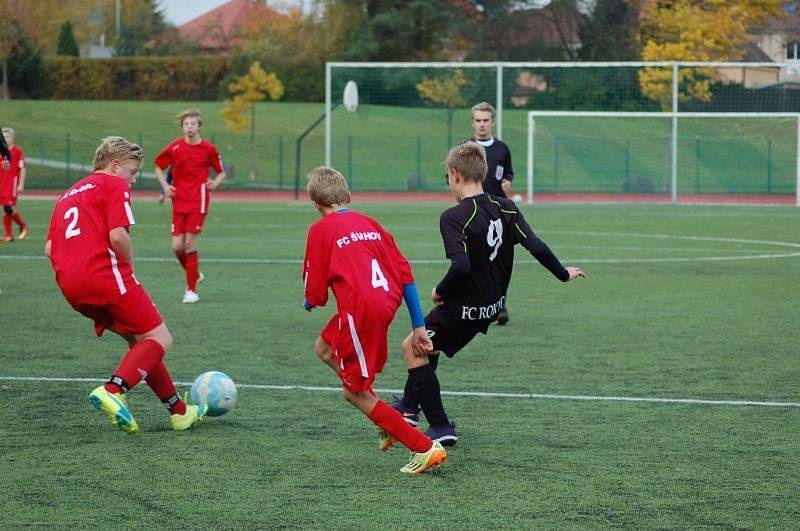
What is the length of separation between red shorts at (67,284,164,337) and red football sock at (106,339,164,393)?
0.10 m

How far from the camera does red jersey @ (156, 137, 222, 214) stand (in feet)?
42.8

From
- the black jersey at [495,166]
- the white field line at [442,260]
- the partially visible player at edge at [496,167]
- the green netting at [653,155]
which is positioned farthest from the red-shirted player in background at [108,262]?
the green netting at [653,155]

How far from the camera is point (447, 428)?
6.34 meters

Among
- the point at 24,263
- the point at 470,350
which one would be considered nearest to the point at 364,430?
the point at 470,350

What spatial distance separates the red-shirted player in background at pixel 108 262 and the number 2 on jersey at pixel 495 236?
1.91 metres

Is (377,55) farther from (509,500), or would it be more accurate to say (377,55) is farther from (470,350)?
(509,500)

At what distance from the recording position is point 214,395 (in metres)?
6.93

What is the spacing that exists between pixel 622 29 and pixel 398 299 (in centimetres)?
4506

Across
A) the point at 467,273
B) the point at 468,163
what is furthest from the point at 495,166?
the point at 467,273

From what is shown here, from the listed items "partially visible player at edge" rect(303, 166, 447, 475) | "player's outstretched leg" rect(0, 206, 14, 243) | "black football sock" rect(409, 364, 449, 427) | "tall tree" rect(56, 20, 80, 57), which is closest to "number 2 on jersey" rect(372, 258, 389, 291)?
"partially visible player at edge" rect(303, 166, 447, 475)

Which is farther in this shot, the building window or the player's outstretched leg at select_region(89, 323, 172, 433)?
the building window

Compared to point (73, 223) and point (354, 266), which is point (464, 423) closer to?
point (354, 266)

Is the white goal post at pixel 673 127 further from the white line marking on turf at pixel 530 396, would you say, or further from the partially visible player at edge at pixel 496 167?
the white line marking on turf at pixel 530 396

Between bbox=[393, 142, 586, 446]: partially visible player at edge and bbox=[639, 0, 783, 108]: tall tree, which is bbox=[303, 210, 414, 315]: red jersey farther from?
bbox=[639, 0, 783, 108]: tall tree
